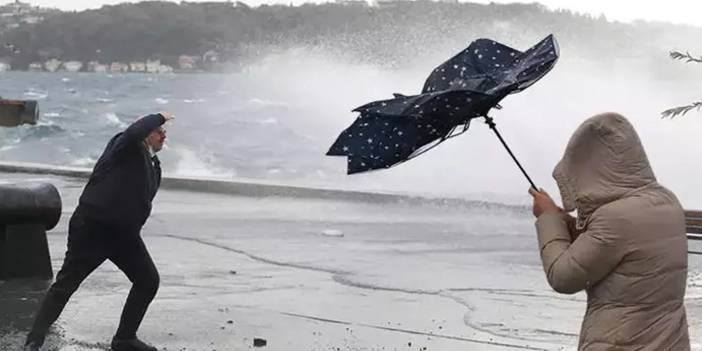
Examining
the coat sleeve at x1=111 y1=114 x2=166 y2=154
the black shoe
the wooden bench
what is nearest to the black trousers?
the black shoe

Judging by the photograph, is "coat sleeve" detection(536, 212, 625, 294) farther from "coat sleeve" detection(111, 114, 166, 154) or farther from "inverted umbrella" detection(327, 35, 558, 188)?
"coat sleeve" detection(111, 114, 166, 154)

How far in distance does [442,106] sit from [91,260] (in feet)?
10.2

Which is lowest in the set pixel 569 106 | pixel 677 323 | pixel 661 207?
pixel 569 106

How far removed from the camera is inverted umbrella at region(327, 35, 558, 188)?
13.5ft

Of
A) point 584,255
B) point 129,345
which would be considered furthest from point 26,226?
point 584,255

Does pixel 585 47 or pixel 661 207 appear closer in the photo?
pixel 661 207

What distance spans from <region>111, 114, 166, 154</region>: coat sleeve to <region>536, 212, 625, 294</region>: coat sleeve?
3270 mm

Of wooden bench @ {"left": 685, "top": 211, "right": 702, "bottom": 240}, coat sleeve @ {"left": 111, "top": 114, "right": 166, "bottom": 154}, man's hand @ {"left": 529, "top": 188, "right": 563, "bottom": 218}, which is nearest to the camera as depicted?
man's hand @ {"left": 529, "top": 188, "right": 563, "bottom": 218}

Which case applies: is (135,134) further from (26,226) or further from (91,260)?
(26,226)

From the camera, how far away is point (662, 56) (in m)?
42.1

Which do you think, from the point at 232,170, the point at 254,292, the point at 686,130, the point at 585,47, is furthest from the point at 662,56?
the point at 254,292

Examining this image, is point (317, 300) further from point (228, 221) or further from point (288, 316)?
point (228, 221)

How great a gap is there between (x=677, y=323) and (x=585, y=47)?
156 ft

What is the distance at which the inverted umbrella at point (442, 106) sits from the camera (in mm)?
4109
